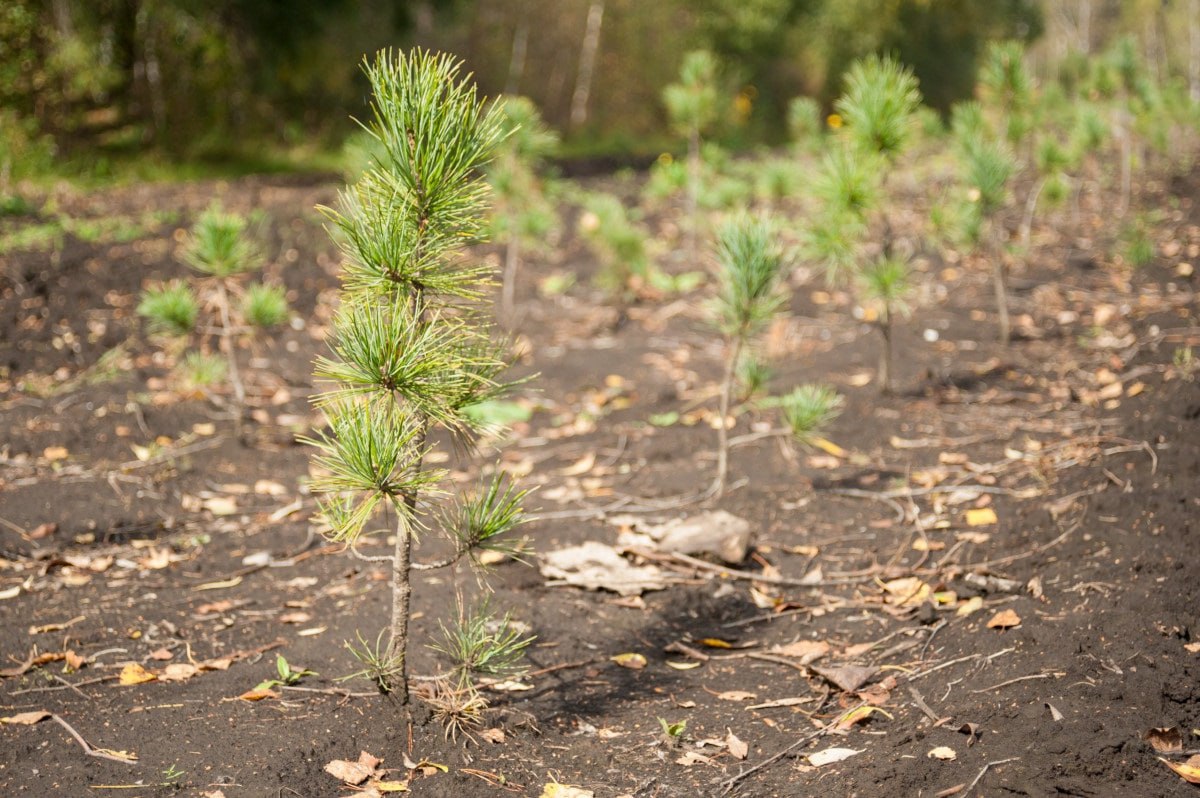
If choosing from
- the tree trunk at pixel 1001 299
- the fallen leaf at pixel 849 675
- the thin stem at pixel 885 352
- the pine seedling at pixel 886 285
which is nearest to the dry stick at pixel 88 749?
the fallen leaf at pixel 849 675

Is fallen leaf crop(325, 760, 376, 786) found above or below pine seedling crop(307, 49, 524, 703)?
below

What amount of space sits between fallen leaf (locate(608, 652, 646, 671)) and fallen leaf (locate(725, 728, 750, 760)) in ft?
1.59

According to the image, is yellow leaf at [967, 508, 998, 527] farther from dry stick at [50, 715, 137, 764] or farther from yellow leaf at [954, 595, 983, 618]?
dry stick at [50, 715, 137, 764]

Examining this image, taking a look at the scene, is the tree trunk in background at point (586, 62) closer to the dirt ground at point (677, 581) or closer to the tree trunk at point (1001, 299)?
the dirt ground at point (677, 581)

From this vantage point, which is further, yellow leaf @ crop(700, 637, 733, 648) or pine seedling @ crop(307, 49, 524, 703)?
yellow leaf @ crop(700, 637, 733, 648)

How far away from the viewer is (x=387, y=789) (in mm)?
2398

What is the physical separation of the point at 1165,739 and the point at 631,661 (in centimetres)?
149

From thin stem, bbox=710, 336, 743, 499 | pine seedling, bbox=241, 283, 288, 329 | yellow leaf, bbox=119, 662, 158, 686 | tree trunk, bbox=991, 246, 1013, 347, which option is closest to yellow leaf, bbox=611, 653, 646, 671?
thin stem, bbox=710, 336, 743, 499

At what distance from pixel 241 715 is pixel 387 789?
1.77 ft

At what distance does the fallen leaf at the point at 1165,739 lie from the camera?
2.33 metres

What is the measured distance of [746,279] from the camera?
4035 millimetres

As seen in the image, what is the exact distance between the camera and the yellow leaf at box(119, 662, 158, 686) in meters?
2.90

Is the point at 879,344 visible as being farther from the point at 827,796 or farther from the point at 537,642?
the point at 827,796

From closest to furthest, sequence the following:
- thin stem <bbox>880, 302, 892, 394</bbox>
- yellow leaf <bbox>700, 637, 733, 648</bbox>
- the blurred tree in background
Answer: yellow leaf <bbox>700, 637, 733, 648</bbox>
thin stem <bbox>880, 302, 892, 394</bbox>
the blurred tree in background
